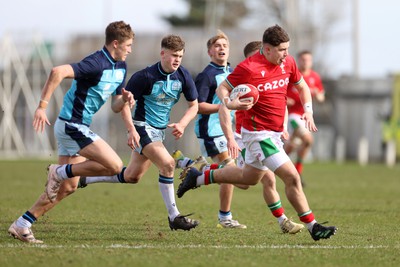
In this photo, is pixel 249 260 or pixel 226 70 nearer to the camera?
pixel 249 260

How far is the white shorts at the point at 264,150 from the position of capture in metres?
8.84

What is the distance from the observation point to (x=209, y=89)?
10.9m

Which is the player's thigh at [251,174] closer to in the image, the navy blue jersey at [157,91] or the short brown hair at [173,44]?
the navy blue jersey at [157,91]

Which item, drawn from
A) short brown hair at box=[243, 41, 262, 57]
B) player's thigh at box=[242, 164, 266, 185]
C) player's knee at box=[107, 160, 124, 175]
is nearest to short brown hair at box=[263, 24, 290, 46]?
player's thigh at box=[242, 164, 266, 185]

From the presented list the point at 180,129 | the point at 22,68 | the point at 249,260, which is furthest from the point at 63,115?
the point at 22,68

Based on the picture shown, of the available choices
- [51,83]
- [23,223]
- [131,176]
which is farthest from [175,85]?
[23,223]

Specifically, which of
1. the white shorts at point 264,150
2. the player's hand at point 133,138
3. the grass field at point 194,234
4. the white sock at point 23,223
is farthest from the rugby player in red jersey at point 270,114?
the white sock at point 23,223

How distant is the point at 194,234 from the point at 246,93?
1793 mm

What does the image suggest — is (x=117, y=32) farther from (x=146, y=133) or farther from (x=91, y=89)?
(x=146, y=133)

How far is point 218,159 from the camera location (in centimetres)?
1109

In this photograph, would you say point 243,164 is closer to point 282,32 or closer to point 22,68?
point 282,32

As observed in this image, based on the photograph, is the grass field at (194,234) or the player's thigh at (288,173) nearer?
the grass field at (194,234)

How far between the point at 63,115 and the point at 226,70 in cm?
256

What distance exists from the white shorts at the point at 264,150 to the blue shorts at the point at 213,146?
73.4 inches
